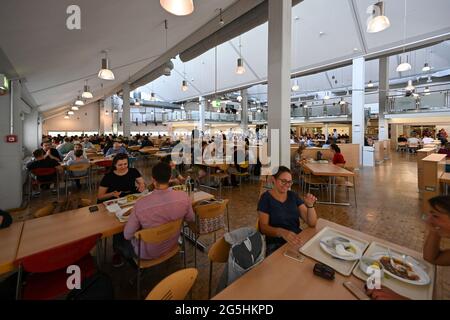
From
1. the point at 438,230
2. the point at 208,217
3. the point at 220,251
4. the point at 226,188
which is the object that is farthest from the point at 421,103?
the point at 220,251

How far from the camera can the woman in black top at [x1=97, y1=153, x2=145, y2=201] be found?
275 centimetres

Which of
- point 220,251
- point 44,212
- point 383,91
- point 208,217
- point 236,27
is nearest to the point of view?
point 220,251

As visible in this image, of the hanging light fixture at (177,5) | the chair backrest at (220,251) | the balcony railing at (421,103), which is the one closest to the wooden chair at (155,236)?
the chair backrest at (220,251)

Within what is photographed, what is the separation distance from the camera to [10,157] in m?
4.16

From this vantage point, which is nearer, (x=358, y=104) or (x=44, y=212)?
(x=44, y=212)

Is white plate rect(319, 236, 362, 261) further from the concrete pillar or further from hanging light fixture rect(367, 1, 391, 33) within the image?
the concrete pillar

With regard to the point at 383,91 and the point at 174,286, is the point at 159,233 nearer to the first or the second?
the point at 174,286

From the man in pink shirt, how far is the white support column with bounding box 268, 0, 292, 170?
8.92 feet

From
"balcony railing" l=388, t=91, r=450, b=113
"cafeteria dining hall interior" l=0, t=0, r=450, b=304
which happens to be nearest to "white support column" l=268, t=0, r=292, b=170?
"cafeteria dining hall interior" l=0, t=0, r=450, b=304

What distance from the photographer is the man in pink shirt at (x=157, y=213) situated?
5.73ft

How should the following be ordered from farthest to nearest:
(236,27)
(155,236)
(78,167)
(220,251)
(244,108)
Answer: (244,108)
(236,27)
(78,167)
(155,236)
(220,251)

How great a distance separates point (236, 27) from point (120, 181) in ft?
16.3
